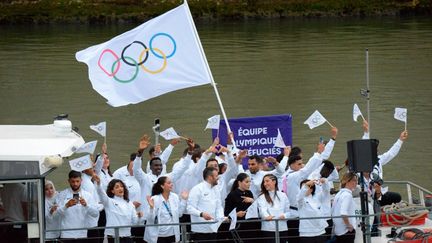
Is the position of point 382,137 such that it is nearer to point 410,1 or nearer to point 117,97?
point 117,97

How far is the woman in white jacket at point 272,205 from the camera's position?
11.9 meters

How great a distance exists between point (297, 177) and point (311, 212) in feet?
2.13

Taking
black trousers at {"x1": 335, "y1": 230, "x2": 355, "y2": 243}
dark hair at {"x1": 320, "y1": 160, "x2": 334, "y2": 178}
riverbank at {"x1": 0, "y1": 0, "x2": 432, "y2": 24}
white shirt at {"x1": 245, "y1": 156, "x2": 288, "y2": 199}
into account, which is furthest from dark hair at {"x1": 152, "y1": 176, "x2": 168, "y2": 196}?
riverbank at {"x1": 0, "y1": 0, "x2": 432, "y2": 24}

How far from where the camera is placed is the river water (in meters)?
26.3

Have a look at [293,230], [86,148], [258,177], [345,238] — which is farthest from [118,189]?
[345,238]

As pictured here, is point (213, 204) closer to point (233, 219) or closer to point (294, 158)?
point (233, 219)

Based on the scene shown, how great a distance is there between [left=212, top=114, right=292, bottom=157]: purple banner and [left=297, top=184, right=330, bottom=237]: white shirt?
9.24ft

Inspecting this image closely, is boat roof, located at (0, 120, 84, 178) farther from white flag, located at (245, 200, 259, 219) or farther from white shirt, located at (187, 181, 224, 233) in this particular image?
white flag, located at (245, 200, 259, 219)

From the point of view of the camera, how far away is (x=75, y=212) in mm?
11805

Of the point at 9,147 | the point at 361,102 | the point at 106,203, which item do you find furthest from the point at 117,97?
the point at 361,102

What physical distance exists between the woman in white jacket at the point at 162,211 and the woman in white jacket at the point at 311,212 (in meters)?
1.49

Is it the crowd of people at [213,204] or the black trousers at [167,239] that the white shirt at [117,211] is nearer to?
the crowd of people at [213,204]

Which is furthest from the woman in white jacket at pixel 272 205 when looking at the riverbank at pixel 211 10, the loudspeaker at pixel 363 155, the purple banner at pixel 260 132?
the riverbank at pixel 211 10

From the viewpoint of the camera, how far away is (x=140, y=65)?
13953mm
